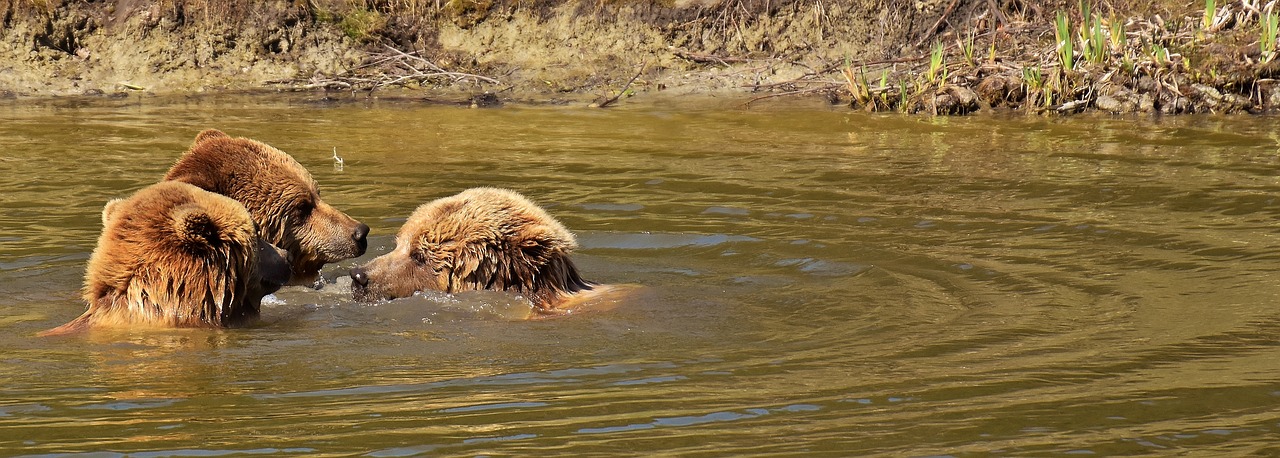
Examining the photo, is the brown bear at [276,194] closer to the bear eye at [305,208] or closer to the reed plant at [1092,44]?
the bear eye at [305,208]

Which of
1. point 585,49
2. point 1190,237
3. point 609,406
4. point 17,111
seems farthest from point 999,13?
point 609,406

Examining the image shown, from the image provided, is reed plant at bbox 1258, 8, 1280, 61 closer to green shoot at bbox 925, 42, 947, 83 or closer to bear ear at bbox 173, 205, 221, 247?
green shoot at bbox 925, 42, 947, 83

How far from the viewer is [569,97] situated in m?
16.8

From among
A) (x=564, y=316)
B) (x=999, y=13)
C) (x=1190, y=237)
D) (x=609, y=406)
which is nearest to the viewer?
(x=609, y=406)

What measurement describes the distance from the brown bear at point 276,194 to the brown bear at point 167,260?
104 centimetres

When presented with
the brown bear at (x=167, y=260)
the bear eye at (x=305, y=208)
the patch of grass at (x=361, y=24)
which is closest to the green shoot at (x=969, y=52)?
the patch of grass at (x=361, y=24)

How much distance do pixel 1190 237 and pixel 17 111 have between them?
12.5 m

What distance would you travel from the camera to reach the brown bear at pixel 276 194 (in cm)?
756

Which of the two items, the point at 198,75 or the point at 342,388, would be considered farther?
the point at 198,75

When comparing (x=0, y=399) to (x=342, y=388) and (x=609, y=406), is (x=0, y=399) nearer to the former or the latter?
(x=342, y=388)

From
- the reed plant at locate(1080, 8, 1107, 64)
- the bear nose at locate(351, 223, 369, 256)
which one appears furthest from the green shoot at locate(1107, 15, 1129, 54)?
the bear nose at locate(351, 223, 369, 256)

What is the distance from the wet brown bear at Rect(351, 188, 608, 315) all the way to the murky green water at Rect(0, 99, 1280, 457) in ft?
0.49

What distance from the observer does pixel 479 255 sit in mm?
7352

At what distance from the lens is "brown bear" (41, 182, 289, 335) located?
623 centimetres
